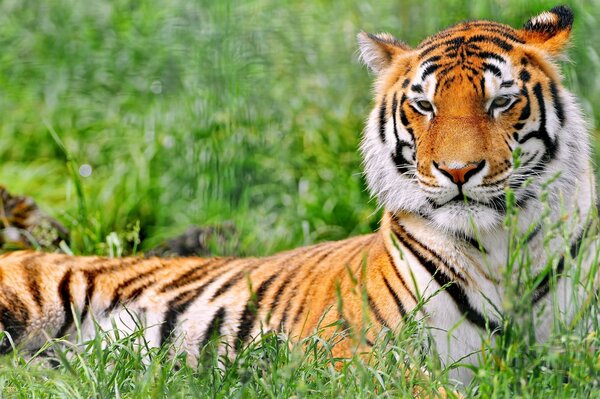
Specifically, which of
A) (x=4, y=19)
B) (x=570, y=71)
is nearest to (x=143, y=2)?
(x=4, y=19)

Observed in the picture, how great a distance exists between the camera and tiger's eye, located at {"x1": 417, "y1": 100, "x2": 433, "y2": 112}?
148 inches

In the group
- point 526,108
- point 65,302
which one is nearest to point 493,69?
point 526,108

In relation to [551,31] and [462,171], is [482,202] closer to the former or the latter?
[462,171]

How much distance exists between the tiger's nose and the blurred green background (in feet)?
5.96

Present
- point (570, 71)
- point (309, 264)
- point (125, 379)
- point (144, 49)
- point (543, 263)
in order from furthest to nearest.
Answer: point (144, 49)
point (570, 71)
point (309, 264)
point (543, 263)
point (125, 379)

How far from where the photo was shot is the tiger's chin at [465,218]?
3.54 m

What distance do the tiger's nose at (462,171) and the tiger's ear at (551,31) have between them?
64cm

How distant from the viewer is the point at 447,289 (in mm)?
3688

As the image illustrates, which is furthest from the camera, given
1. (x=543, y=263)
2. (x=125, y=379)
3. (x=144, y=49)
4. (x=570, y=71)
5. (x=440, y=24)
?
(x=144, y=49)

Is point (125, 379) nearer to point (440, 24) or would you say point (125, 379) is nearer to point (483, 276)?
point (483, 276)

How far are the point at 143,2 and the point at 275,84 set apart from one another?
147 cm

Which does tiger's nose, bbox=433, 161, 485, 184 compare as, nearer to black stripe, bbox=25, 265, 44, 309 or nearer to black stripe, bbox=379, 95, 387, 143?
black stripe, bbox=379, 95, 387, 143

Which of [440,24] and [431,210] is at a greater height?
[440,24]

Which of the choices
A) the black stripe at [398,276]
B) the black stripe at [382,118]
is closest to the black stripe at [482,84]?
the black stripe at [382,118]
